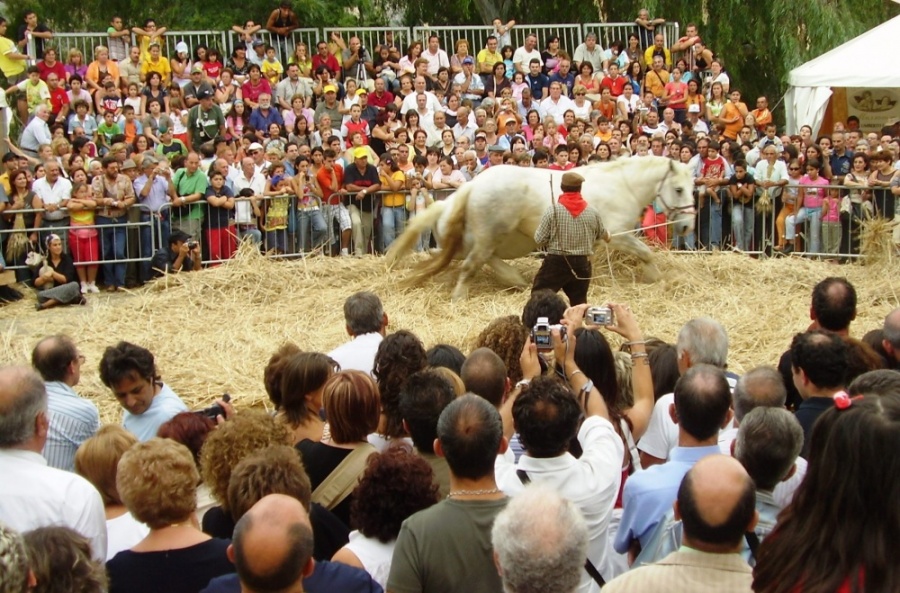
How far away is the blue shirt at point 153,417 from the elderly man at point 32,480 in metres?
1.44

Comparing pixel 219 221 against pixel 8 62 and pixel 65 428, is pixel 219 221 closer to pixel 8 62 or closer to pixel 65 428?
pixel 8 62

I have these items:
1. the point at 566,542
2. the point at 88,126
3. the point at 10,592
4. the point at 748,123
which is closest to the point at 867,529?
the point at 566,542

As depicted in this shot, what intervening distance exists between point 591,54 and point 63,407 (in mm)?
15556

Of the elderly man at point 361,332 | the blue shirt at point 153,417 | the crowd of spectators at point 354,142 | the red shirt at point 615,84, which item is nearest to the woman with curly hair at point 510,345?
the elderly man at point 361,332

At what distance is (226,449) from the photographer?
4352 mm

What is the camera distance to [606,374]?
5336mm

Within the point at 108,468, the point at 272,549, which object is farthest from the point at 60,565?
the point at 108,468

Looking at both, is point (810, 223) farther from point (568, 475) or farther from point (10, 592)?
point (10, 592)

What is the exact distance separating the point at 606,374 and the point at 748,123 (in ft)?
44.5

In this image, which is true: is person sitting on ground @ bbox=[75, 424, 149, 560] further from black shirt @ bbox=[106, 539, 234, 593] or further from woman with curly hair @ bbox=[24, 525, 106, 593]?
woman with curly hair @ bbox=[24, 525, 106, 593]

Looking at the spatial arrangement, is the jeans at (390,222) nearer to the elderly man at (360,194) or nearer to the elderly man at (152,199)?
the elderly man at (360,194)

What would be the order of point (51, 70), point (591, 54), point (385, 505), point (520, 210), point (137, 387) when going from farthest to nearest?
point (591, 54) → point (51, 70) → point (520, 210) → point (137, 387) → point (385, 505)

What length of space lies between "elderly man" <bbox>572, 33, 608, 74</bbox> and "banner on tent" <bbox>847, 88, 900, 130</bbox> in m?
3.93

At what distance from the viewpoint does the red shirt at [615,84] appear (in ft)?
61.5
